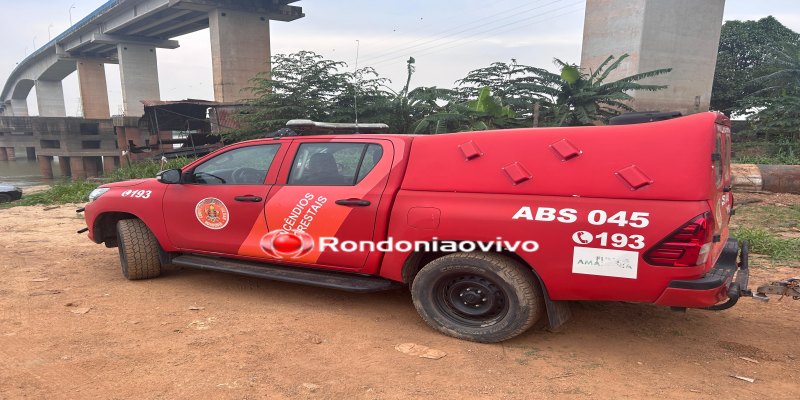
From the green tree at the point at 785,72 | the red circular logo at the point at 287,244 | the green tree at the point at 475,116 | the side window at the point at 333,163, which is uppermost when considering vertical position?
the green tree at the point at 785,72

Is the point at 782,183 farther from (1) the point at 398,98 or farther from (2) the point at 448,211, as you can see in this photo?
(1) the point at 398,98

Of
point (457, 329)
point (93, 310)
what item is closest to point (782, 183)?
point (457, 329)

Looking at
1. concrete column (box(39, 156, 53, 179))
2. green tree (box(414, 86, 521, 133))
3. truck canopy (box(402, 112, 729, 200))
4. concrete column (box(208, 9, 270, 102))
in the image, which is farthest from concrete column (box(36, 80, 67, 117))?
truck canopy (box(402, 112, 729, 200))

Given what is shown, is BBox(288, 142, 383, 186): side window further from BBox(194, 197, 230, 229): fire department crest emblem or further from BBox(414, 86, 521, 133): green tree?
BBox(414, 86, 521, 133): green tree

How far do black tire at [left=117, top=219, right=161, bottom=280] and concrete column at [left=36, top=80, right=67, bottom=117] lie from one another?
8249 cm

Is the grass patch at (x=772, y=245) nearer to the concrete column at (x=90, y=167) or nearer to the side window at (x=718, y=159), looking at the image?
the side window at (x=718, y=159)

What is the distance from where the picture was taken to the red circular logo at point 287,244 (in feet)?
13.1

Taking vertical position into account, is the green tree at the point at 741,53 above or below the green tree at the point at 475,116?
above

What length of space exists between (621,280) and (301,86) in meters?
14.4

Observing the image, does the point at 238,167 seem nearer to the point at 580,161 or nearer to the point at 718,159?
the point at 580,161

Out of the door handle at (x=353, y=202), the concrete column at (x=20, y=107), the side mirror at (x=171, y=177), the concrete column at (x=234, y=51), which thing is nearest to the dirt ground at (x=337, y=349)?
the door handle at (x=353, y=202)

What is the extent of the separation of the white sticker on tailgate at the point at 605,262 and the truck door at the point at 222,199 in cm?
257

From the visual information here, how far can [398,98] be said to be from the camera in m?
15.1

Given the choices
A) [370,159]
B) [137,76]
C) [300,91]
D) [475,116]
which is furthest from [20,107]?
[370,159]
